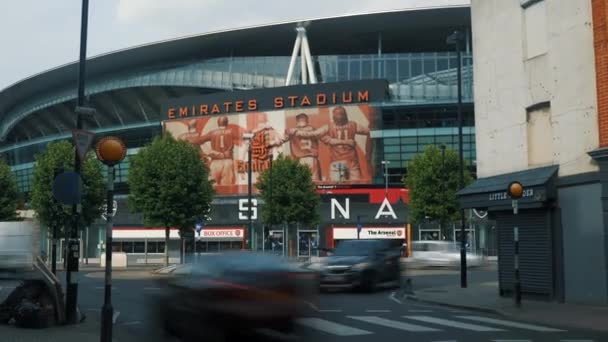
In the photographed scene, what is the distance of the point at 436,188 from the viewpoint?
56.5 metres

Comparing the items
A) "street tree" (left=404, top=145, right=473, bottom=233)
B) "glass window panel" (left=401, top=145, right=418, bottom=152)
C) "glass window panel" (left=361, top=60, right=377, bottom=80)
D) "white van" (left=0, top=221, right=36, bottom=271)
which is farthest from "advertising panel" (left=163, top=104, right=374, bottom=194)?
"white van" (left=0, top=221, right=36, bottom=271)

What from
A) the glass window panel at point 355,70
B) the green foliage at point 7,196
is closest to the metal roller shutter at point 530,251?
the green foliage at point 7,196

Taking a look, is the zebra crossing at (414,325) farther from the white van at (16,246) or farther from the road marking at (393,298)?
the white van at (16,246)

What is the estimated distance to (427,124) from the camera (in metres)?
73.6

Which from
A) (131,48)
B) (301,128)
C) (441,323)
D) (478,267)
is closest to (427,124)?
(301,128)

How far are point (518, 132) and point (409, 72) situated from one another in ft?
183

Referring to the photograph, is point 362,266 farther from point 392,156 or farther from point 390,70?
point 390,70

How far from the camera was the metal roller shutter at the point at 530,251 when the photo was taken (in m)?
20.3

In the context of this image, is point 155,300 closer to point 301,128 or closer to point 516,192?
point 516,192

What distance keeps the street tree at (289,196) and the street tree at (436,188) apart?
26.3 ft

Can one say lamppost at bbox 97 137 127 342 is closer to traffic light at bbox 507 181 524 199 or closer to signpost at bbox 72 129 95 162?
signpost at bbox 72 129 95 162

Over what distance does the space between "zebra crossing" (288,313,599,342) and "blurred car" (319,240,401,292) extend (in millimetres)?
7479

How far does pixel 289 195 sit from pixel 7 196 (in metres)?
22.8

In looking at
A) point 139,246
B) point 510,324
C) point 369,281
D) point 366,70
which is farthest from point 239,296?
point 366,70
